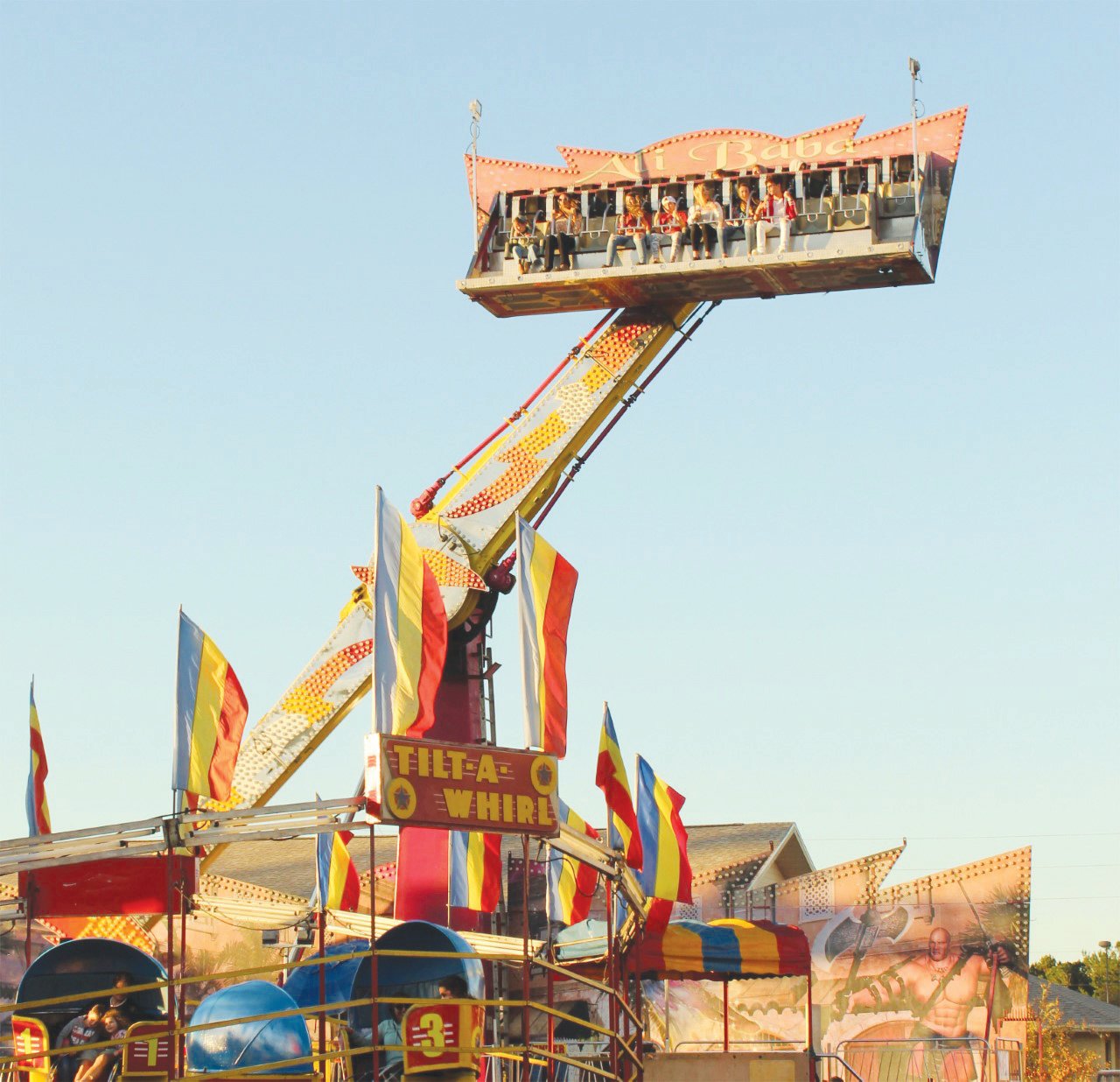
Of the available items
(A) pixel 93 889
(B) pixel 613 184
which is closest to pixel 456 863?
(A) pixel 93 889

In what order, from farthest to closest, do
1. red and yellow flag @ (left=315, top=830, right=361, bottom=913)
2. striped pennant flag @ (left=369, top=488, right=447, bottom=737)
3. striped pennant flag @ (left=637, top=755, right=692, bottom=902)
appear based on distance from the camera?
red and yellow flag @ (left=315, top=830, right=361, bottom=913)
striped pennant flag @ (left=637, top=755, right=692, bottom=902)
striped pennant flag @ (left=369, top=488, right=447, bottom=737)

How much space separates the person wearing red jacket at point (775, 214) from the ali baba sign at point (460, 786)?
17.2m

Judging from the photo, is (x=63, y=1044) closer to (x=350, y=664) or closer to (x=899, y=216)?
(x=350, y=664)

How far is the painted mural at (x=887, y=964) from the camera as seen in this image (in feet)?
127

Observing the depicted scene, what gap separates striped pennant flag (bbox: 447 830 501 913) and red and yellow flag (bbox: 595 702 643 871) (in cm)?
632

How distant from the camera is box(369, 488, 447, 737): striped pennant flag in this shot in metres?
19.8

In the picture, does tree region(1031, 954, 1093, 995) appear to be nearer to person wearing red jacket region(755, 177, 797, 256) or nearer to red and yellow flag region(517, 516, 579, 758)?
person wearing red jacket region(755, 177, 797, 256)

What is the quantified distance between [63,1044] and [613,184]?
68.9 ft

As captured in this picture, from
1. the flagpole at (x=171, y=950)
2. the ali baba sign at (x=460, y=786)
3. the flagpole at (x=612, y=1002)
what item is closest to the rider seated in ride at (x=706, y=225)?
the flagpole at (x=612, y=1002)

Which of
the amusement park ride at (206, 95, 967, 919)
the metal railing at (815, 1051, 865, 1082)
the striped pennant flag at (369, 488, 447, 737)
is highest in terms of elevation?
the amusement park ride at (206, 95, 967, 919)

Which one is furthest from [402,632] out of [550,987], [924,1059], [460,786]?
[924,1059]

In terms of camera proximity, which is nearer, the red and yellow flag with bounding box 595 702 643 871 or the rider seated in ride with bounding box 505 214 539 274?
the red and yellow flag with bounding box 595 702 643 871

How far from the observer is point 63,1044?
68.3ft

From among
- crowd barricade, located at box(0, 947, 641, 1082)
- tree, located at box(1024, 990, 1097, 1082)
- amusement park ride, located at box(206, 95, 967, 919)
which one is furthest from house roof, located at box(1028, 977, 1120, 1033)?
crowd barricade, located at box(0, 947, 641, 1082)
